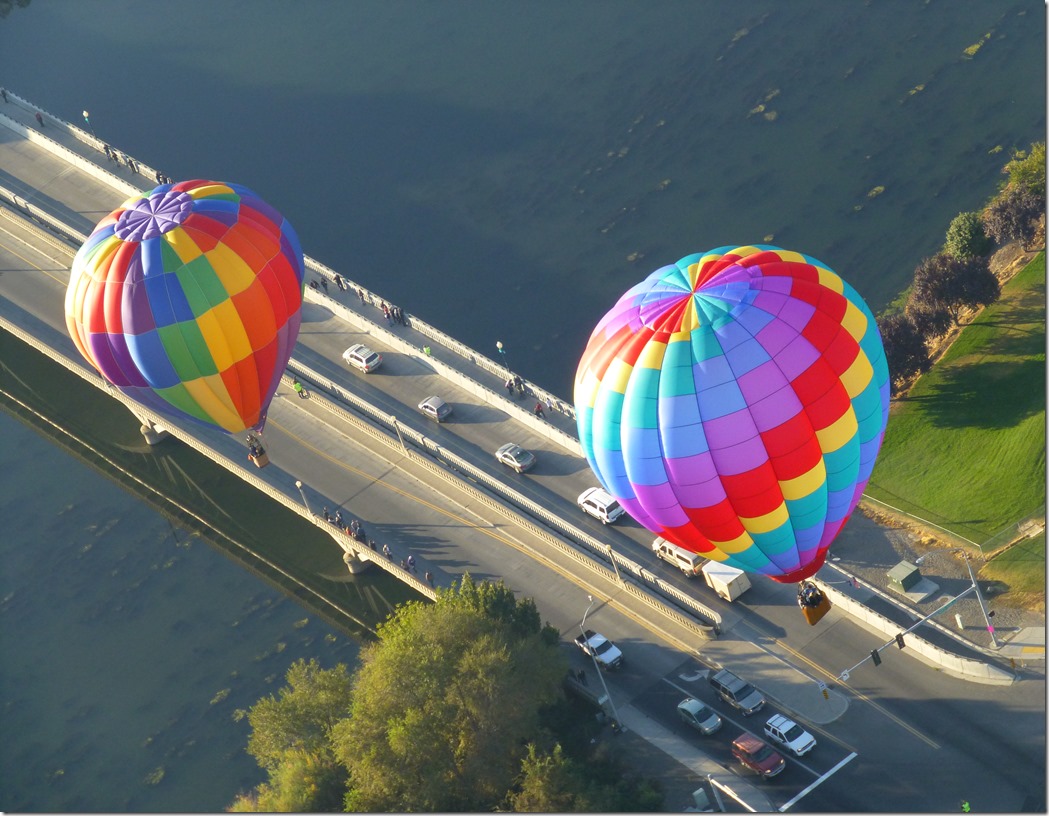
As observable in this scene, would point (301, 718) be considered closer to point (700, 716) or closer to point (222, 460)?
point (700, 716)

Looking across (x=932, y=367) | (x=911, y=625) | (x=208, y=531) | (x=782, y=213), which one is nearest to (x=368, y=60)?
(x=782, y=213)

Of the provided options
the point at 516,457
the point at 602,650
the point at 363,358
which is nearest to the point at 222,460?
the point at 363,358

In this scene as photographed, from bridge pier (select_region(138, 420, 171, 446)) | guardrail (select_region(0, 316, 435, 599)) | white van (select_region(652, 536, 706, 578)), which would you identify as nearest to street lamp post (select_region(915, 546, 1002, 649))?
white van (select_region(652, 536, 706, 578))

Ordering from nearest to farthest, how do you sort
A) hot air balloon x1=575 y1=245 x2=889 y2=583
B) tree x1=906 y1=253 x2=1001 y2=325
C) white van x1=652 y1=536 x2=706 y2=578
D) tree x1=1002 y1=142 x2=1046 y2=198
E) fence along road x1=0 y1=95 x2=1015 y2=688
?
hot air balloon x1=575 y1=245 x2=889 y2=583 → white van x1=652 y1=536 x2=706 y2=578 → fence along road x1=0 y1=95 x2=1015 y2=688 → tree x1=906 y1=253 x2=1001 y2=325 → tree x1=1002 y1=142 x2=1046 y2=198

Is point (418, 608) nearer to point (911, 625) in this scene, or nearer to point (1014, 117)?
point (911, 625)

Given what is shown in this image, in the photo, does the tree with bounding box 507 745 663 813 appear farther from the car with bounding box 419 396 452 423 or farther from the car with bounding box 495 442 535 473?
the car with bounding box 419 396 452 423

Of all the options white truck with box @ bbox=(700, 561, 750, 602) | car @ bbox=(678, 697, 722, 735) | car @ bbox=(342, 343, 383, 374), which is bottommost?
car @ bbox=(678, 697, 722, 735)
